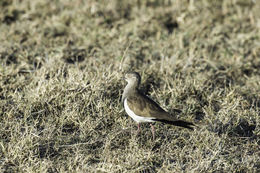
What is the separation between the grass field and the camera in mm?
4184

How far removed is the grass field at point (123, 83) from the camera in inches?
165

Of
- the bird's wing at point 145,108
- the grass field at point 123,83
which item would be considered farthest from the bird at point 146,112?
the grass field at point 123,83

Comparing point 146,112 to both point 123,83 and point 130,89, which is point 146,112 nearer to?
point 130,89

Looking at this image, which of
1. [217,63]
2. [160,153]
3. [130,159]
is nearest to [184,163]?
[160,153]

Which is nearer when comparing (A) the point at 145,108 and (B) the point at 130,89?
(A) the point at 145,108

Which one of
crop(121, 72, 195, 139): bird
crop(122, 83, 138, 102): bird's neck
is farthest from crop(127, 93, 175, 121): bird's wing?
crop(122, 83, 138, 102): bird's neck

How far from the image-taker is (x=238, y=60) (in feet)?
22.2

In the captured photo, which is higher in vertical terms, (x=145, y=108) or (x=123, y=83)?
(x=145, y=108)

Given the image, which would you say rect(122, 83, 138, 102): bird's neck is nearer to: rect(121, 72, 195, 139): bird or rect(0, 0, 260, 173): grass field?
rect(121, 72, 195, 139): bird

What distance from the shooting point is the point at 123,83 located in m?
5.56

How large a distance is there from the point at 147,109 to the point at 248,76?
107 inches

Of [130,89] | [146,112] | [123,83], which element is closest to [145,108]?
[146,112]

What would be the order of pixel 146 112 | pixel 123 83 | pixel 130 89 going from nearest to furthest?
pixel 146 112 → pixel 130 89 → pixel 123 83

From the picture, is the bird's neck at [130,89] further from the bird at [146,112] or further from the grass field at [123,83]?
the grass field at [123,83]
